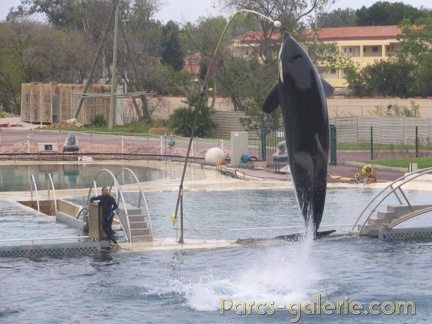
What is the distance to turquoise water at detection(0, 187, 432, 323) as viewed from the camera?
2070 cm

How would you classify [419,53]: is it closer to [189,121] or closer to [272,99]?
[189,121]

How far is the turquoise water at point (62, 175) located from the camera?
4522 centimetres

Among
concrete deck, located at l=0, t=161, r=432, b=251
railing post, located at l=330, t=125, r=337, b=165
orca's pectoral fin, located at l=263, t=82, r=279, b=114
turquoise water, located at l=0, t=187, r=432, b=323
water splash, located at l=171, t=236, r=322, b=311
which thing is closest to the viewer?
orca's pectoral fin, located at l=263, t=82, r=279, b=114

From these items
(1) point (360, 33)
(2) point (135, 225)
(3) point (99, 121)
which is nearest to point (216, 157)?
(2) point (135, 225)

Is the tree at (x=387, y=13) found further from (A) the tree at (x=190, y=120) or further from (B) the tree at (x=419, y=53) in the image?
(A) the tree at (x=190, y=120)

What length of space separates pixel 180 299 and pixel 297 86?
6211mm

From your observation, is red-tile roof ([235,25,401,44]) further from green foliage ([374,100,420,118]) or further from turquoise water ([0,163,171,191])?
turquoise water ([0,163,171,191])

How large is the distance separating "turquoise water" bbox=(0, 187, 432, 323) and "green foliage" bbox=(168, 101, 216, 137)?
131 feet

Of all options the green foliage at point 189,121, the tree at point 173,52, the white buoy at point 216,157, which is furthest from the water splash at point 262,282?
the tree at point 173,52

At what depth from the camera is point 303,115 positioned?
58.5 ft

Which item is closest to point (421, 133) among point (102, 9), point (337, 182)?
point (337, 182)

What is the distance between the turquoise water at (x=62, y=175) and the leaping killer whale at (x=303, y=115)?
1044 inches

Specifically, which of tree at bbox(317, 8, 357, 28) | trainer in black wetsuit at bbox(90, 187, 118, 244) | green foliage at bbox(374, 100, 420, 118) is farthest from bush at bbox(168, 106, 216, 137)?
tree at bbox(317, 8, 357, 28)

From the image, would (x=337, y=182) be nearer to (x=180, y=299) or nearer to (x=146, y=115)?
(x=180, y=299)
